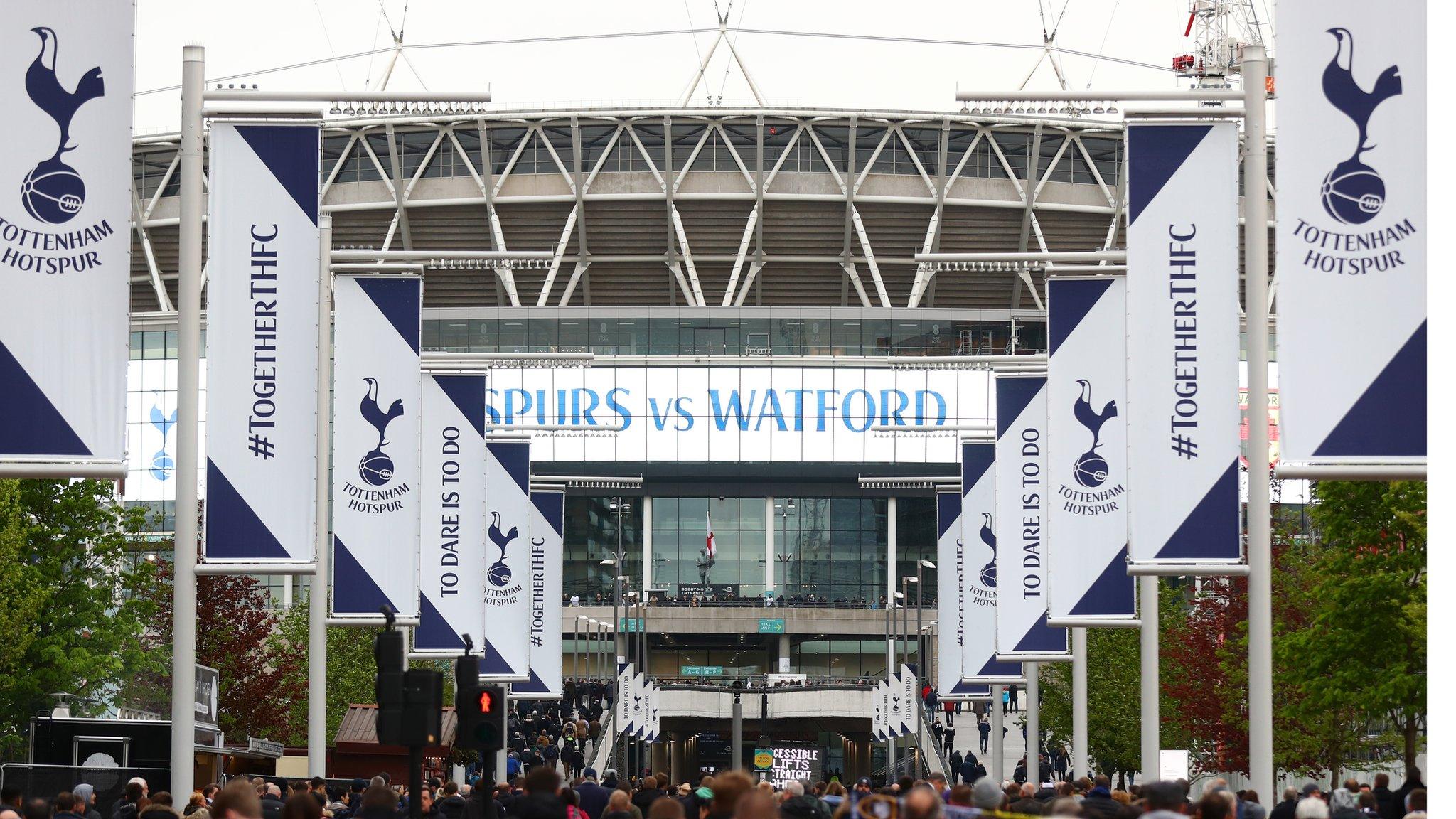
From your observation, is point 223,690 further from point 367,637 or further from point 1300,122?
point 1300,122

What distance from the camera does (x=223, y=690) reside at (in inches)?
1991

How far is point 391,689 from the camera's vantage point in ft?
52.2

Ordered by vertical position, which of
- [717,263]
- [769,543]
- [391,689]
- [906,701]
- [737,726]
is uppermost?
[717,263]

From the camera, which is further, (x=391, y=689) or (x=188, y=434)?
(x=188, y=434)

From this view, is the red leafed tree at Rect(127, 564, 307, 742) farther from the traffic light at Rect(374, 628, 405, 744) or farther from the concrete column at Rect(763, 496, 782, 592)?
the concrete column at Rect(763, 496, 782, 592)

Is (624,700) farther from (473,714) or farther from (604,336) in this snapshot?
(604,336)

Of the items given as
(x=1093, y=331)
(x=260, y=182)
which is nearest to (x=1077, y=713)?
(x=1093, y=331)

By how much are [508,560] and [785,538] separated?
7558cm

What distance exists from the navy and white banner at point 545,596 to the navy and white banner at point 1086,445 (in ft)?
50.0

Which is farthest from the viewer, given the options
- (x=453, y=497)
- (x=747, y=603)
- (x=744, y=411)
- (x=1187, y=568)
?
(x=747, y=603)

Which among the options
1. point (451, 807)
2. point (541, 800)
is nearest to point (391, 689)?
point (541, 800)

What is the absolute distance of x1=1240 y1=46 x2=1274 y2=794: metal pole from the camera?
17.0 meters

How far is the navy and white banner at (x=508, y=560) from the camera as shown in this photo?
110 ft

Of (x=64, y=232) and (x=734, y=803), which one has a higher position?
(x=64, y=232)
